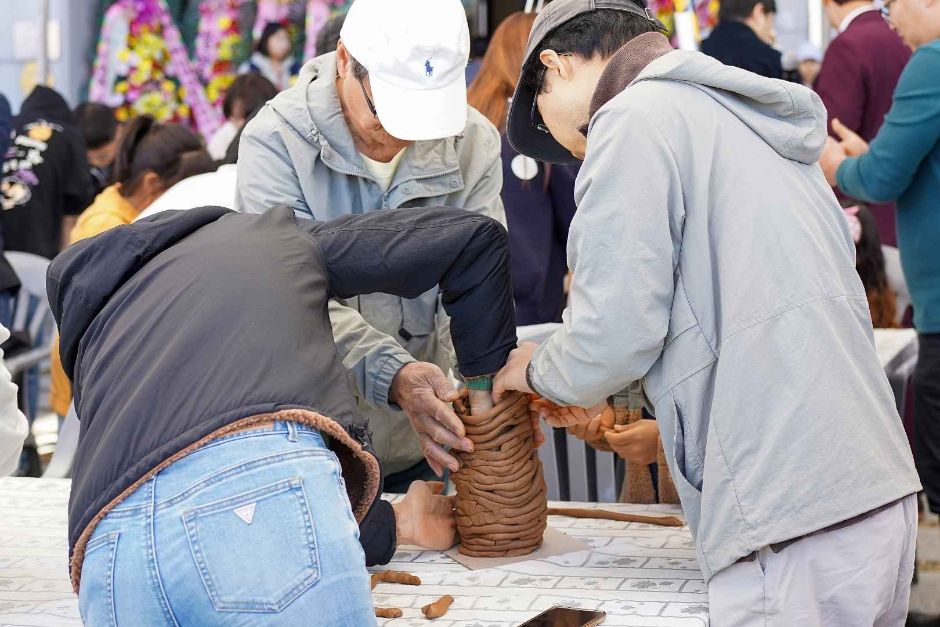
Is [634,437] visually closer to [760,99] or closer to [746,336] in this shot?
[746,336]

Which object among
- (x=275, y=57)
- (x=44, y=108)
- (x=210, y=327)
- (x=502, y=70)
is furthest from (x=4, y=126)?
(x=210, y=327)

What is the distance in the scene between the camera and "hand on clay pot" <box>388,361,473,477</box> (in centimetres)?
203

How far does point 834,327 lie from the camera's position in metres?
1.62

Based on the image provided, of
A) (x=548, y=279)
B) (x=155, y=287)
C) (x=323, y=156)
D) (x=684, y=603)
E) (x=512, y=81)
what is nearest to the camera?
(x=155, y=287)

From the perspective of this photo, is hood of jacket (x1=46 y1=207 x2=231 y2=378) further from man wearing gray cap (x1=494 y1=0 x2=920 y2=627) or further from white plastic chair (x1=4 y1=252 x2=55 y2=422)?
white plastic chair (x1=4 y1=252 x2=55 y2=422)

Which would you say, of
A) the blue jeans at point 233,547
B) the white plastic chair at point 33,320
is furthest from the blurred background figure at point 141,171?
the blue jeans at point 233,547

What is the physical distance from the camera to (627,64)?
1.76 metres

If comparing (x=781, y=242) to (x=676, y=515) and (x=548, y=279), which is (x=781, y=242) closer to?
(x=676, y=515)

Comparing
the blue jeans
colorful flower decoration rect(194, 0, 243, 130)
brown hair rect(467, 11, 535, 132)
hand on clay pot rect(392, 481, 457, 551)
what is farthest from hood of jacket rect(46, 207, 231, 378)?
colorful flower decoration rect(194, 0, 243, 130)

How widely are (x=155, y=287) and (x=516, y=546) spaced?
2.73 ft

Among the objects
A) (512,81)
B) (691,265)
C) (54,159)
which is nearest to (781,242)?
(691,265)

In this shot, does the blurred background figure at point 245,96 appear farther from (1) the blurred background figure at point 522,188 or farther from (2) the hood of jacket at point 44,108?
(1) the blurred background figure at point 522,188

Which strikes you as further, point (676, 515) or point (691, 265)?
point (676, 515)

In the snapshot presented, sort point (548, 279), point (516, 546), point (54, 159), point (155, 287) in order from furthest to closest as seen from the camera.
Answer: point (54, 159) → point (548, 279) → point (516, 546) → point (155, 287)
